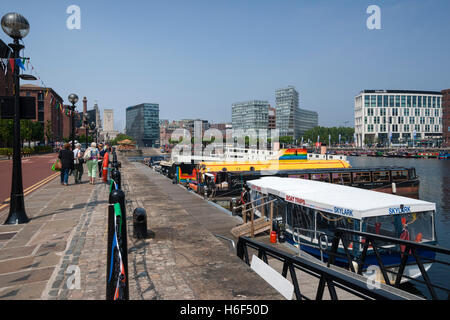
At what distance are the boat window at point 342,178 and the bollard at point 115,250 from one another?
79.7 ft

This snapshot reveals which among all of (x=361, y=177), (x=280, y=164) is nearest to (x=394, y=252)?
(x=361, y=177)

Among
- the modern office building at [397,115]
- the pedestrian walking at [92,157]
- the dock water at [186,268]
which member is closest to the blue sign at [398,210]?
the dock water at [186,268]

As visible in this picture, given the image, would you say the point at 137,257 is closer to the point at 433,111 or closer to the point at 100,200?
the point at 100,200

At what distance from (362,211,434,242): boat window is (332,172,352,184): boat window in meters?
15.1

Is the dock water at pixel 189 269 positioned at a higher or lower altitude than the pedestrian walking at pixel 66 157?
lower

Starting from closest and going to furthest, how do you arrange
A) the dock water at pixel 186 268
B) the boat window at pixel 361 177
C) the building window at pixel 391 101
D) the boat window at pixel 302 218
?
the dock water at pixel 186 268 → the boat window at pixel 302 218 → the boat window at pixel 361 177 → the building window at pixel 391 101

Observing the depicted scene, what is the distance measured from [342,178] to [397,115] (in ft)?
558

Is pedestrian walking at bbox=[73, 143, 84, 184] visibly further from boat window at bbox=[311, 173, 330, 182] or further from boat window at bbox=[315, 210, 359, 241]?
boat window at bbox=[311, 173, 330, 182]

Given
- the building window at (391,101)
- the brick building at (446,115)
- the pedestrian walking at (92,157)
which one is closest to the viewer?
the pedestrian walking at (92,157)

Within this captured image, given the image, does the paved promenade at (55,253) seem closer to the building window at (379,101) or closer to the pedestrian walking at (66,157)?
the pedestrian walking at (66,157)

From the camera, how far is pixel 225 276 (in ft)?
18.2

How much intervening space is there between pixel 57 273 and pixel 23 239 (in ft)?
9.12

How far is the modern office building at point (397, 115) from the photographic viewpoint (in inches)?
6658
